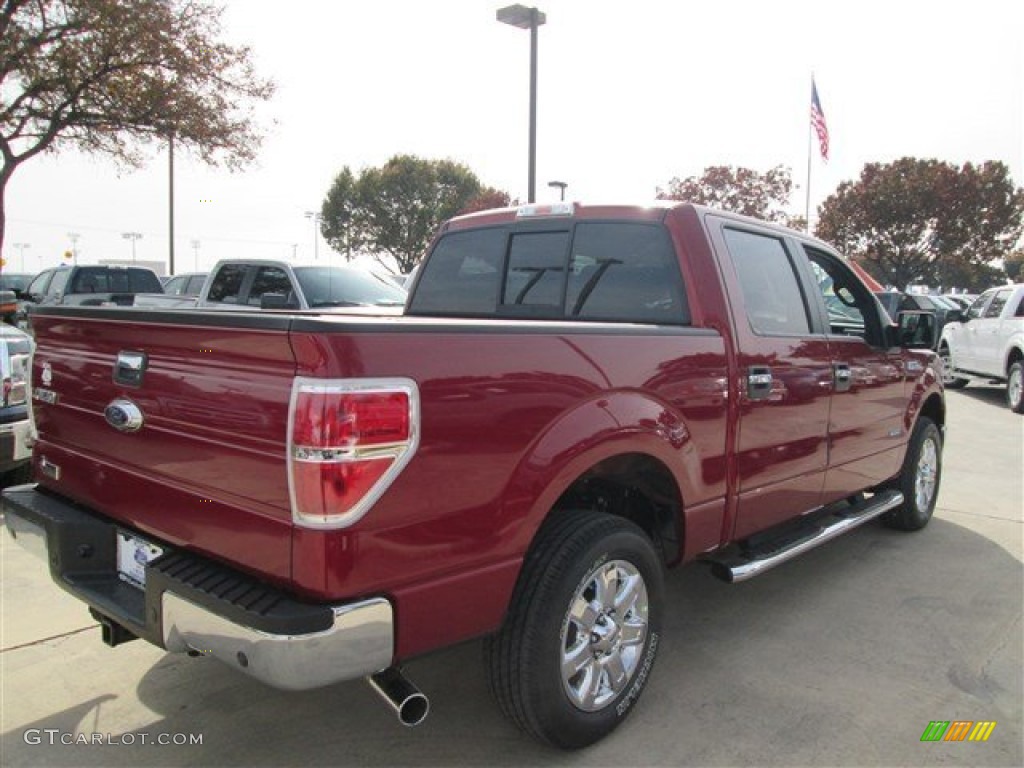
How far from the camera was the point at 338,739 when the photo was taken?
Answer: 9.22 feet

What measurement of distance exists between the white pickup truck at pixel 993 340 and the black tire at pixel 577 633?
11194 millimetres

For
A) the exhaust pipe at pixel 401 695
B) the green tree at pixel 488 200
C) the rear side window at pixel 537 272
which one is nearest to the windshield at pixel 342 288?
the rear side window at pixel 537 272

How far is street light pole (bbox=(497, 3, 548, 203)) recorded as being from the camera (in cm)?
1234

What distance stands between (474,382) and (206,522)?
0.90 metres

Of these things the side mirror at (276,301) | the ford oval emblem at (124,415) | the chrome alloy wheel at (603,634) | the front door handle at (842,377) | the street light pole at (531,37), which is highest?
the street light pole at (531,37)

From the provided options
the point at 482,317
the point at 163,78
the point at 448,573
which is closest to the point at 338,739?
the point at 448,573

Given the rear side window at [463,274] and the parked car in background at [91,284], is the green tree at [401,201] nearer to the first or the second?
the parked car in background at [91,284]

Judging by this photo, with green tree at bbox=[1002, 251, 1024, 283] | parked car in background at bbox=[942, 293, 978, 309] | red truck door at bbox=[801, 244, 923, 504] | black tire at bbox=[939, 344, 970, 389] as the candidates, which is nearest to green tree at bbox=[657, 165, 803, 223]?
parked car in background at bbox=[942, 293, 978, 309]

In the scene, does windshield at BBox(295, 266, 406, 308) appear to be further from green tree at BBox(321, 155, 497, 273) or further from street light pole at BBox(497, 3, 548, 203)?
green tree at BBox(321, 155, 497, 273)

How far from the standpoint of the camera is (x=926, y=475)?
550 cm

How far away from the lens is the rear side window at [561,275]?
11.3ft

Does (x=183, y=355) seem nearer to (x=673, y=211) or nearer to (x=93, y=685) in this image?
(x=93, y=685)

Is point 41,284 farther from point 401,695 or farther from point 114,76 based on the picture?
point 401,695

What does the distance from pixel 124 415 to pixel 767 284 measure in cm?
285
